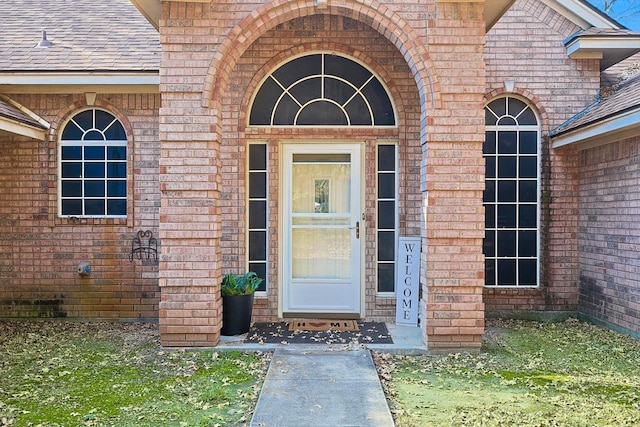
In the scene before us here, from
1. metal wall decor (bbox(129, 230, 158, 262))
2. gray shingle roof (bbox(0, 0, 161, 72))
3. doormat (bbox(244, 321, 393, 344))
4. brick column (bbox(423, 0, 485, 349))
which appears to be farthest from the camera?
metal wall decor (bbox(129, 230, 158, 262))

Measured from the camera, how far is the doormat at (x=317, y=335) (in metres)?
5.85

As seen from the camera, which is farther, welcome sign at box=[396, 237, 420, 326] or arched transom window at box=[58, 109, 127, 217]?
arched transom window at box=[58, 109, 127, 217]

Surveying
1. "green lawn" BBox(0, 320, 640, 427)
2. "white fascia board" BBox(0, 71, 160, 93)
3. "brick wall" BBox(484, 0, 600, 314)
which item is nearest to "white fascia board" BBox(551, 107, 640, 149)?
"brick wall" BBox(484, 0, 600, 314)

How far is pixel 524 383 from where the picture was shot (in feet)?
15.3

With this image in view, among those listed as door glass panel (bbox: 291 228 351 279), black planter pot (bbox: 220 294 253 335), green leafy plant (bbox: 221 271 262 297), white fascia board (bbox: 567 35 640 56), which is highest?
white fascia board (bbox: 567 35 640 56)

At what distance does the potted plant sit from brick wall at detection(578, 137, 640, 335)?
447cm

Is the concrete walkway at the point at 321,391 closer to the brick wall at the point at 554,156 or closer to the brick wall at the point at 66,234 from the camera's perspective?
the brick wall at the point at 66,234

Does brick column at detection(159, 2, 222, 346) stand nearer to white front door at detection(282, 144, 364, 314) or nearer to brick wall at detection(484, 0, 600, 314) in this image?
white front door at detection(282, 144, 364, 314)

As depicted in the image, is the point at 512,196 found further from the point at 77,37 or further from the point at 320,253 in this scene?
the point at 77,37

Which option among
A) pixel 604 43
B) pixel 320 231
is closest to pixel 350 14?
pixel 320 231

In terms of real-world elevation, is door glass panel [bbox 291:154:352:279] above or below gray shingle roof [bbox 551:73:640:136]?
below

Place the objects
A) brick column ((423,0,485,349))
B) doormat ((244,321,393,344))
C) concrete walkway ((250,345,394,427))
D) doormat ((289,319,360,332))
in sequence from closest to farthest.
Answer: concrete walkway ((250,345,394,427)) → brick column ((423,0,485,349)) → doormat ((244,321,393,344)) → doormat ((289,319,360,332))

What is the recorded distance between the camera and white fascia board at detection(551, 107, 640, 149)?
18.8ft

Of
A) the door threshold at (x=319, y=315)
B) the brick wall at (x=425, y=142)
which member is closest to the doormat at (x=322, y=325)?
the door threshold at (x=319, y=315)
